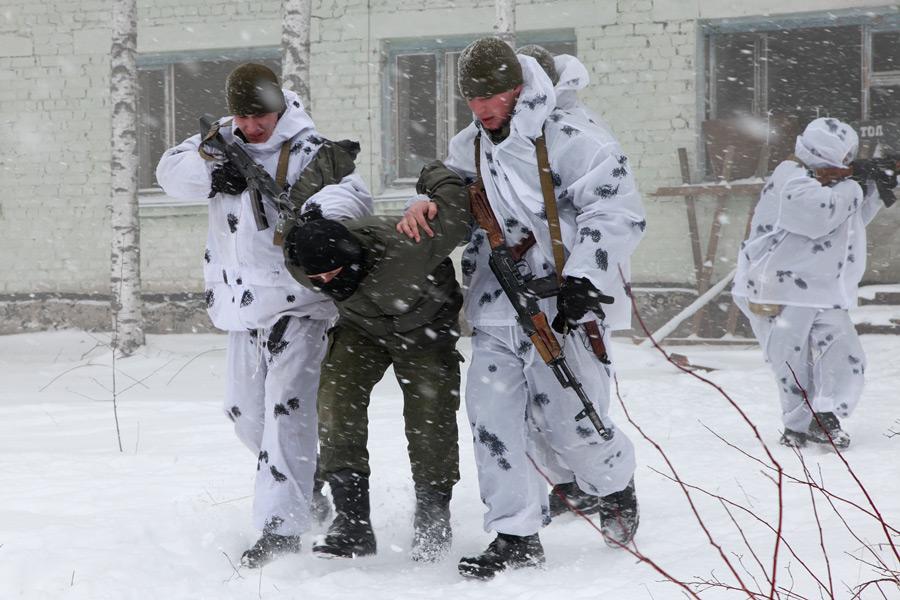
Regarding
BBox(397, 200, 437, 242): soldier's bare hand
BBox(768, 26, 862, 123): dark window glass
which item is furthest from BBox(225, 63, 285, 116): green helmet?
BBox(768, 26, 862, 123): dark window glass

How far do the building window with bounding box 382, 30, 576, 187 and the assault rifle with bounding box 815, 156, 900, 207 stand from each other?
6358mm

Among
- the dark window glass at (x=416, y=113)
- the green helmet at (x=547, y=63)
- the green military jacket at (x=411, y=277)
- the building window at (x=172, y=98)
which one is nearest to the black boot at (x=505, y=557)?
the green military jacket at (x=411, y=277)

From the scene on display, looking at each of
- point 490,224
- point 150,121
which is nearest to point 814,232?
point 490,224

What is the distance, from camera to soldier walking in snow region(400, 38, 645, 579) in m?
3.32

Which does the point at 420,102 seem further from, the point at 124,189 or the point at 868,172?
the point at 868,172

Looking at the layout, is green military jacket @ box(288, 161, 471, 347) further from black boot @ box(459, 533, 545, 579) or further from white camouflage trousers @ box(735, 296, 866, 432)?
white camouflage trousers @ box(735, 296, 866, 432)

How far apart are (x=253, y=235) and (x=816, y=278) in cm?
347

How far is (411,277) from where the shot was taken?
334cm

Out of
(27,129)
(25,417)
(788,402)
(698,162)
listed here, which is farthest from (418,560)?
(27,129)

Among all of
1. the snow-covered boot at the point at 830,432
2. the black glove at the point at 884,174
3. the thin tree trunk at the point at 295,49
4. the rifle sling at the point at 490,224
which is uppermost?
the thin tree trunk at the point at 295,49

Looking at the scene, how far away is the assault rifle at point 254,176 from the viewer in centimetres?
344

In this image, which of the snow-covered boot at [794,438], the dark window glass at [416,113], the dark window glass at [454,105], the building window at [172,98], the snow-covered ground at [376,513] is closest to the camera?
the snow-covered ground at [376,513]

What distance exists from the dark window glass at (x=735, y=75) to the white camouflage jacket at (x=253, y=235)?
868cm

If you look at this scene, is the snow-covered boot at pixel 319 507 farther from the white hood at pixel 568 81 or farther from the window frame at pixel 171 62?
the window frame at pixel 171 62
